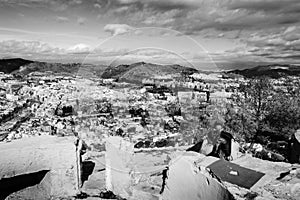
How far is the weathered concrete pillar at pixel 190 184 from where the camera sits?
12.0 ft

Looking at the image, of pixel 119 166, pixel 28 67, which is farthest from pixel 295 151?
pixel 28 67

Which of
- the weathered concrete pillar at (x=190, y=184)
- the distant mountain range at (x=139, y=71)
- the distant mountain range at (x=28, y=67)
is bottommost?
the weathered concrete pillar at (x=190, y=184)

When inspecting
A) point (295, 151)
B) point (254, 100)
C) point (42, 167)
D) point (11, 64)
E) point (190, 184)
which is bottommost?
point (295, 151)

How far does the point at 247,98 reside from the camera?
45.1 feet

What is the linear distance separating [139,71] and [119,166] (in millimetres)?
2432

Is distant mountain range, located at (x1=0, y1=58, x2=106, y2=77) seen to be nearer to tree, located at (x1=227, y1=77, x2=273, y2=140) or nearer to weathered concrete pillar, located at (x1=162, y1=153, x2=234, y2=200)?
tree, located at (x1=227, y1=77, x2=273, y2=140)

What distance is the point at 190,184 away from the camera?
13.5ft

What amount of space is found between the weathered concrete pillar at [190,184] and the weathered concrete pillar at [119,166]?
1759 mm

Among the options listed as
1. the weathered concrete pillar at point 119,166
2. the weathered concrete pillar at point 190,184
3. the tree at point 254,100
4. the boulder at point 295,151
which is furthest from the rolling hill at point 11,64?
the weathered concrete pillar at point 190,184

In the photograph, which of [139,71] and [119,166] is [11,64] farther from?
[139,71]

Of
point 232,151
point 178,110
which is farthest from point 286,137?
point 178,110

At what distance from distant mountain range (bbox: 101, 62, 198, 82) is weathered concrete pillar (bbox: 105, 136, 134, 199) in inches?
69.0

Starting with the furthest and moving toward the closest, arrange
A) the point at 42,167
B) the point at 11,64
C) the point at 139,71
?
the point at 11,64 < the point at 139,71 < the point at 42,167

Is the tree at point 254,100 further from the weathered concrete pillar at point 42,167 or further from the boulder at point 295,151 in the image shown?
the weathered concrete pillar at point 42,167
